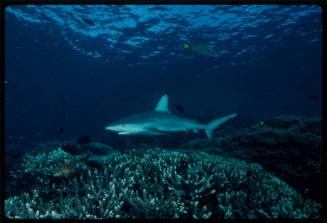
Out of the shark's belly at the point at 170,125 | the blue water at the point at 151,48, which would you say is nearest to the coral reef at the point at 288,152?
the shark's belly at the point at 170,125

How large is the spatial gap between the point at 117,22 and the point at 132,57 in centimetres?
1043

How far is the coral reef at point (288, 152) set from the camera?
5152mm

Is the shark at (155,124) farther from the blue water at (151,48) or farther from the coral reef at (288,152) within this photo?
the blue water at (151,48)

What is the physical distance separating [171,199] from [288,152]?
5.33m

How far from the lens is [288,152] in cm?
620

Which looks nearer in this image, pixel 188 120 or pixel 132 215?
pixel 132 215

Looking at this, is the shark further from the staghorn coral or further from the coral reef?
the coral reef

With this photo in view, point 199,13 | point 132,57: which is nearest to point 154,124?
point 199,13

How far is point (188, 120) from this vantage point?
5.86 metres

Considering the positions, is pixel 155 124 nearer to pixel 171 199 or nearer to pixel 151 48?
pixel 171 199

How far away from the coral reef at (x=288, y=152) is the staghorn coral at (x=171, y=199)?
1799 mm

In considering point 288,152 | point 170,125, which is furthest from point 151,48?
point 288,152

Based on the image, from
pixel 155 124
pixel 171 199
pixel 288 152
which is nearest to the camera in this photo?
pixel 171 199

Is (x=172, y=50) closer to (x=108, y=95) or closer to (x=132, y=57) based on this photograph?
(x=132, y=57)
